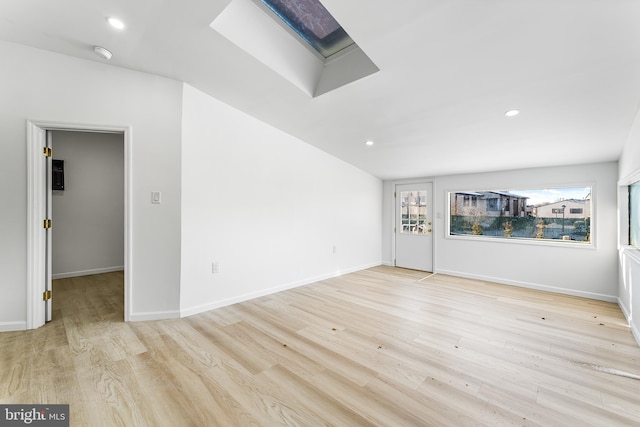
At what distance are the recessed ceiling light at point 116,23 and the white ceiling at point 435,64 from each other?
4 cm

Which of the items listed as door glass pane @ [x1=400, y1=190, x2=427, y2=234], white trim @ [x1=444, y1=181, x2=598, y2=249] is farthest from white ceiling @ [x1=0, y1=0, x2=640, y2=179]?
door glass pane @ [x1=400, y1=190, x2=427, y2=234]

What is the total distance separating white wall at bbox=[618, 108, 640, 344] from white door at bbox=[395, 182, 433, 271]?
2620 mm

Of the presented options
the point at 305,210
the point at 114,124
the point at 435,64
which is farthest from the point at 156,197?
the point at 435,64

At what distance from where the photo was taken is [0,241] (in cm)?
→ 244

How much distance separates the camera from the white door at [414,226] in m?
5.48

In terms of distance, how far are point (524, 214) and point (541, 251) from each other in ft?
2.22

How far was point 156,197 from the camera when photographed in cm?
284

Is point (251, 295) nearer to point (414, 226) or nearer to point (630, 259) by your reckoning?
point (414, 226)

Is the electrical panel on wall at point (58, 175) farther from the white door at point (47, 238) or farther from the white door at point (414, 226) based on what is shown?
the white door at point (414, 226)

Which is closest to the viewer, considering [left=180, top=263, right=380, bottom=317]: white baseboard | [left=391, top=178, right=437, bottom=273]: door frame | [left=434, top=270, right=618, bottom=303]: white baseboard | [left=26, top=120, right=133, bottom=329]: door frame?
[left=26, top=120, right=133, bottom=329]: door frame

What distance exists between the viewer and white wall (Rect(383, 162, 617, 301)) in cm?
369

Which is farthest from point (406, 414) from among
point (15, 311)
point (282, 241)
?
point (15, 311)

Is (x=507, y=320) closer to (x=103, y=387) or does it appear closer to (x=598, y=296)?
(x=598, y=296)

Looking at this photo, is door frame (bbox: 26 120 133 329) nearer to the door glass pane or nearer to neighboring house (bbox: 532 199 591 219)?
the door glass pane
